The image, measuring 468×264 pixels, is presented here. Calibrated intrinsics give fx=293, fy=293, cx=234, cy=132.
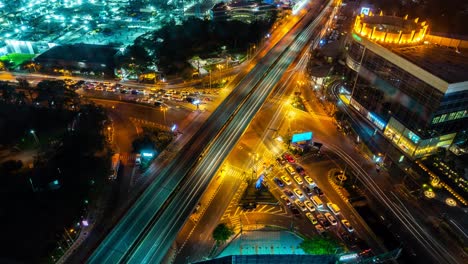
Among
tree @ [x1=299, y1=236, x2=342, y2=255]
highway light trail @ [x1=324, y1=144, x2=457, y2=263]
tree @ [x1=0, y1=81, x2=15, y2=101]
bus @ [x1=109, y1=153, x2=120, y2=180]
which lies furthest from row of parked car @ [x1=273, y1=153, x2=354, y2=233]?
tree @ [x1=0, y1=81, x2=15, y2=101]

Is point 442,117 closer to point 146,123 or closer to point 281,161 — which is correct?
point 281,161

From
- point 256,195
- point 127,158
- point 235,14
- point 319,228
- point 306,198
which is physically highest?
point 235,14

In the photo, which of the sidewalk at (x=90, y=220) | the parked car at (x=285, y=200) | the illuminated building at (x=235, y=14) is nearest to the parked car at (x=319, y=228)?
the parked car at (x=285, y=200)

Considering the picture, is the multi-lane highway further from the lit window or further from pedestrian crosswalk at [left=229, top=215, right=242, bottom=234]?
the lit window

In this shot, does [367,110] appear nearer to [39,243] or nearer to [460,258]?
[460,258]

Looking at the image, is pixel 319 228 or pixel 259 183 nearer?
pixel 319 228

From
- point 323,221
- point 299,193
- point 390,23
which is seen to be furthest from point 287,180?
point 390,23

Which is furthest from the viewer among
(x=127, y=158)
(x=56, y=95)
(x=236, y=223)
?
(x=56, y=95)

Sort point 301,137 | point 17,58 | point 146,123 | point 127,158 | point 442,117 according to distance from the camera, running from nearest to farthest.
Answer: point 442,117
point 127,158
point 301,137
point 146,123
point 17,58

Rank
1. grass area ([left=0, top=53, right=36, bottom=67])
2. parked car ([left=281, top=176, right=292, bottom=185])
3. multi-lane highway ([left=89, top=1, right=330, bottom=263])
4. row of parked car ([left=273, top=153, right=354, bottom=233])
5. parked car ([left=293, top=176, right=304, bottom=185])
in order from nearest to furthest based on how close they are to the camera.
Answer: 1. multi-lane highway ([left=89, top=1, right=330, bottom=263])
2. row of parked car ([left=273, top=153, right=354, bottom=233])
3. parked car ([left=293, top=176, right=304, bottom=185])
4. parked car ([left=281, top=176, right=292, bottom=185])
5. grass area ([left=0, top=53, right=36, bottom=67])
